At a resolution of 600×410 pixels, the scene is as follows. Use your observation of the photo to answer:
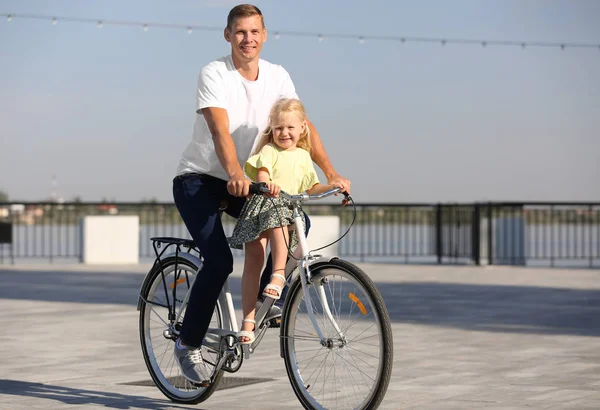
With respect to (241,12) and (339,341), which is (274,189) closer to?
(339,341)

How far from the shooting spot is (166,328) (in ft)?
17.5

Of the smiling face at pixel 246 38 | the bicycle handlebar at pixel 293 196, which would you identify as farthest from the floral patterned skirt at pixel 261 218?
the smiling face at pixel 246 38

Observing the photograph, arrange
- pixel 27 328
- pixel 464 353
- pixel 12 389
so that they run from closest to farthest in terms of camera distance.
Answer: pixel 12 389
pixel 464 353
pixel 27 328

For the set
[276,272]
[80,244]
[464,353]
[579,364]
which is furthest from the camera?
[80,244]

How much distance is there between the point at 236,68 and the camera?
4.82m

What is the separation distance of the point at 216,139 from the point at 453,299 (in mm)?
7424

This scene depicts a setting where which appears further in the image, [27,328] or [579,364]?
[27,328]

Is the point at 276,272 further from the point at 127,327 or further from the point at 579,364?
the point at 127,327

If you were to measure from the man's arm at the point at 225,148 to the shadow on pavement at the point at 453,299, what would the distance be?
452 centimetres

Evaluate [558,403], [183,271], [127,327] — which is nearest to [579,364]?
[558,403]

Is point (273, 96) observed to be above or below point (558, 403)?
above

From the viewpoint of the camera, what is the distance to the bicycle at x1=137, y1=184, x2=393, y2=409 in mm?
4254

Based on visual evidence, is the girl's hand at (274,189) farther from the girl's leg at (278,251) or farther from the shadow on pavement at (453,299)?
the shadow on pavement at (453,299)

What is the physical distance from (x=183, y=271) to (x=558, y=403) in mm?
1822
